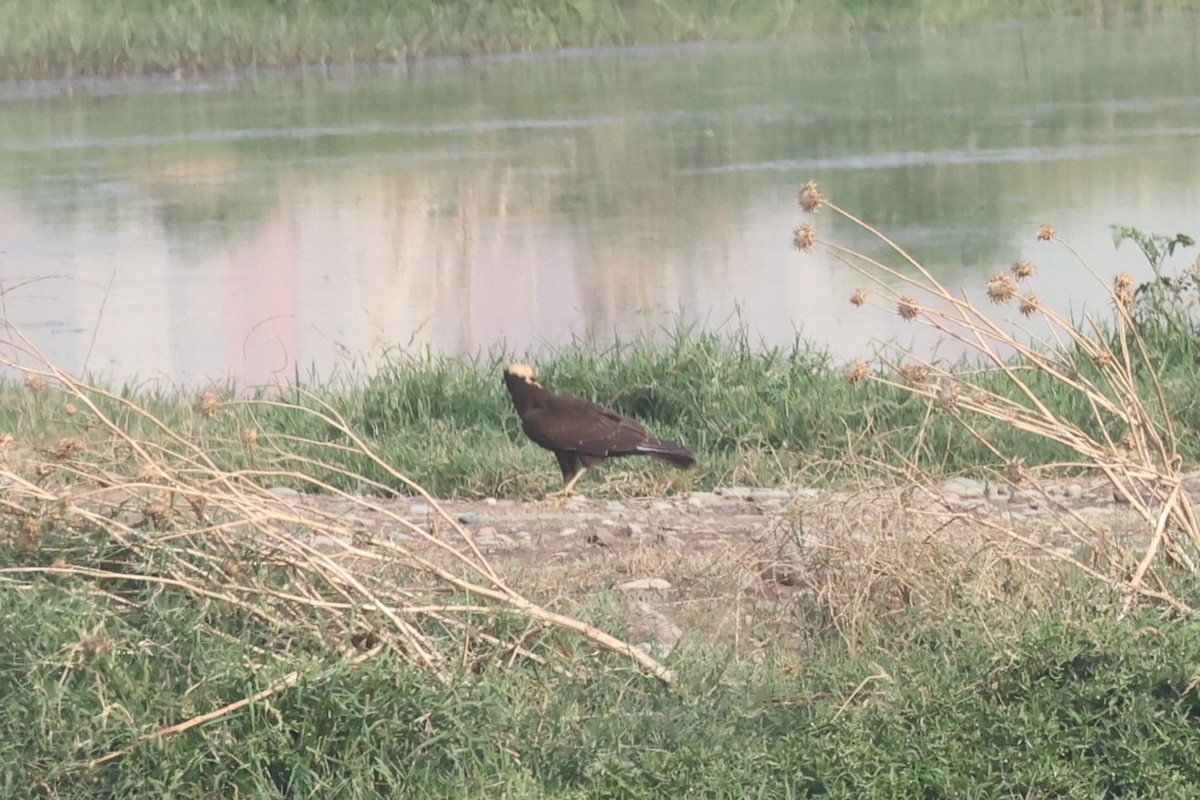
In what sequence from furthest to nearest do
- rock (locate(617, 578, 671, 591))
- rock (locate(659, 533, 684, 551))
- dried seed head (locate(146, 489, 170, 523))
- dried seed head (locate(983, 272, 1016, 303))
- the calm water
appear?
1. the calm water
2. rock (locate(659, 533, 684, 551))
3. rock (locate(617, 578, 671, 591))
4. dried seed head (locate(983, 272, 1016, 303))
5. dried seed head (locate(146, 489, 170, 523))

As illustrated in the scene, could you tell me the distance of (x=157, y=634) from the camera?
433cm

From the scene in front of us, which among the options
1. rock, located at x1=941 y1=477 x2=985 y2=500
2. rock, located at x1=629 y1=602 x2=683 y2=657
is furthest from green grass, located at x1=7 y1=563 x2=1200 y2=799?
rock, located at x1=941 y1=477 x2=985 y2=500

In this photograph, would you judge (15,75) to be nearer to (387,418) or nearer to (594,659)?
(387,418)

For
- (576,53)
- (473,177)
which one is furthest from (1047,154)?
(576,53)

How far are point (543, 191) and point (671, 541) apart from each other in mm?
10650

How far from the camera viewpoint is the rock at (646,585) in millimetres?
5340

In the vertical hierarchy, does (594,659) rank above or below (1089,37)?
below

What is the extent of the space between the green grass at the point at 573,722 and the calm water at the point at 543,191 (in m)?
4.34

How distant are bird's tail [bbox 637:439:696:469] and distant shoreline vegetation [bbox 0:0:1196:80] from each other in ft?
62.0

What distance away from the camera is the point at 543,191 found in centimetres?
1634

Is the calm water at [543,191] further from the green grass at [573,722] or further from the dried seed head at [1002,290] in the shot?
the dried seed head at [1002,290]

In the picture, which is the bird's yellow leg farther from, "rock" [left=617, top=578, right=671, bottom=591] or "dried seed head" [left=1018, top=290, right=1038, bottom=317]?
"dried seed head" [left=1018, top=290, right=1038, bottom=317]

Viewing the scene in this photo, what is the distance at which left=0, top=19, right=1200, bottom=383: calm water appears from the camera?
1193 cm

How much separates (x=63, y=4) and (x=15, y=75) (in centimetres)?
135
